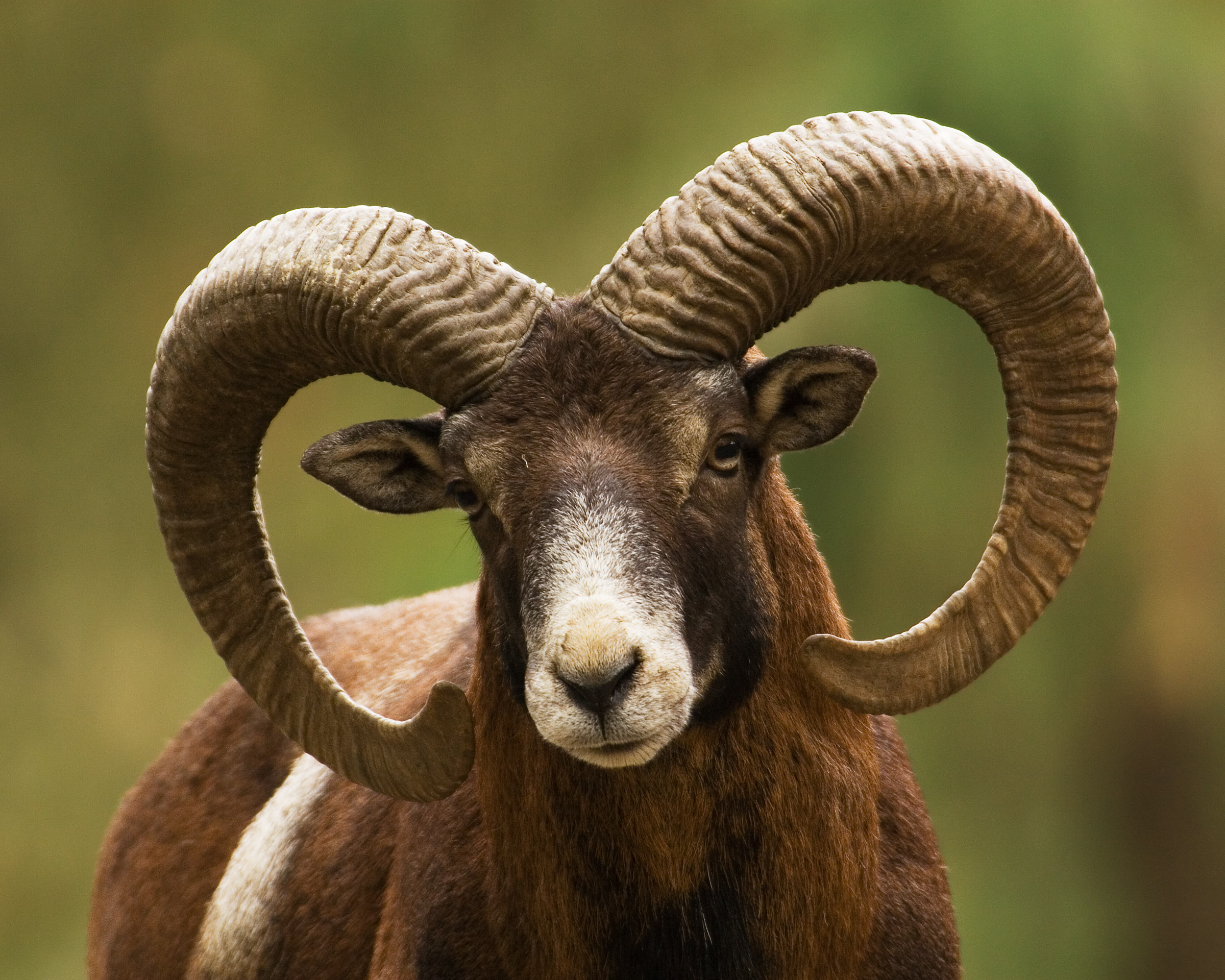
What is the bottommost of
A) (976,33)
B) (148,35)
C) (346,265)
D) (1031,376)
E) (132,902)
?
(132,902)

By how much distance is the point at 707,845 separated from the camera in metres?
5.14

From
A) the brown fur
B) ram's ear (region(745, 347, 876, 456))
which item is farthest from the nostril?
ram's ear (region(745, 347, 876, 456))

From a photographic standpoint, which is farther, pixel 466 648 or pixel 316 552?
pixel 316 552

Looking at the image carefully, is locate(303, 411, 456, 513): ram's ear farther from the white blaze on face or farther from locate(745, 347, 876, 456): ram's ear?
locate(745, 347, 876, 456): ram's ear

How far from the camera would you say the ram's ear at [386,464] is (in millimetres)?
5441

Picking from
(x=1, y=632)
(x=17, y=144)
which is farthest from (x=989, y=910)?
(x=17, y=144)

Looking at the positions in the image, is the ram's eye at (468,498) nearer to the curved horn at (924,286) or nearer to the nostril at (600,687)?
the curved horn at (924,286)

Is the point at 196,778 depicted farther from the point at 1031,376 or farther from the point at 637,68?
the point at 637,68

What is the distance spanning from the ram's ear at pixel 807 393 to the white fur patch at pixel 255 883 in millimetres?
2595

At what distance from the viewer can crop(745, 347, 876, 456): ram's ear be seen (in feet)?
17.0

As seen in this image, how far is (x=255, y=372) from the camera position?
5363 millimetres

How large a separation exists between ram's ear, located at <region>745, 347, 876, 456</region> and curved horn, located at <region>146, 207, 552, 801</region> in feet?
2.50

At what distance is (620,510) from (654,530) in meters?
0.12

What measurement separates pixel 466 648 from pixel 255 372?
140cm
